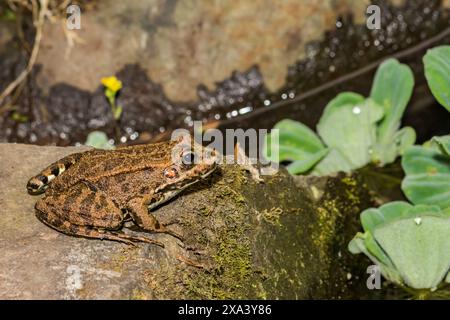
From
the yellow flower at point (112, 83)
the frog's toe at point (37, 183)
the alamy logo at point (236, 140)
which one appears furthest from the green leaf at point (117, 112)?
the frog's toe at point (37, 183)

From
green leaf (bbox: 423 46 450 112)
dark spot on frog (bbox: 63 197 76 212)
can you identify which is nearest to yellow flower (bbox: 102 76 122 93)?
dark spot on frog (bbox: 63 197 76 212)

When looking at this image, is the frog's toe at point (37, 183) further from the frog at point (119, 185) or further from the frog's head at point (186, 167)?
the frog's head at point (186, 167)

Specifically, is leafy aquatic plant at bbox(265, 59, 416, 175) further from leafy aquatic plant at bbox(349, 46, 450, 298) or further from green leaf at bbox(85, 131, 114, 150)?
green leaf at bbox(85, 131, 114, 150)

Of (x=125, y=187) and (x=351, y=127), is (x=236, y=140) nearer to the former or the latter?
(x=351, y=127)

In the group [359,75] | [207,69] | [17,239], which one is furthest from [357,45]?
[17,239]

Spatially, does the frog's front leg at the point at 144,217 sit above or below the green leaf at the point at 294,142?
below
